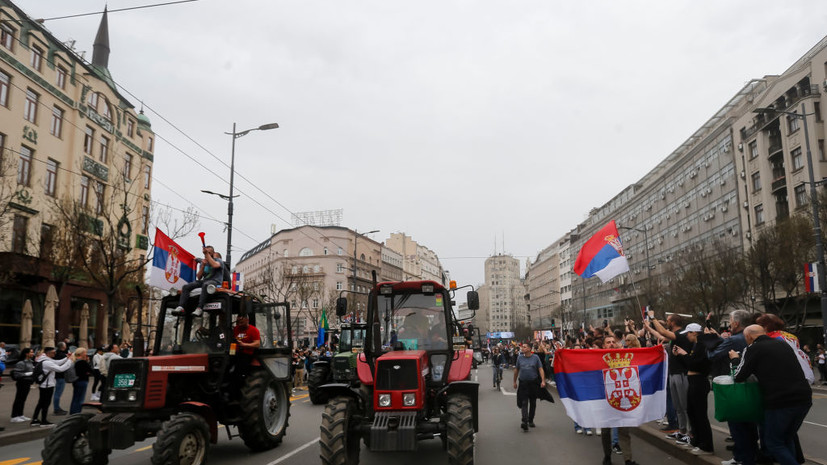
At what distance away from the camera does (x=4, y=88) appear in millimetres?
28422

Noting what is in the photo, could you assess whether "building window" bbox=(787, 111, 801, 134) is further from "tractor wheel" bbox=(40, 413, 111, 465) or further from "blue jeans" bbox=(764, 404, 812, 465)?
"tractor wheel" bbox=(40, 413, 111, 465)

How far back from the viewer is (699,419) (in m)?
8.02

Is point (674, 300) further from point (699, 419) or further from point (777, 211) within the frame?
point (699, 419)

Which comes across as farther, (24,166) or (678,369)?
(24,166)

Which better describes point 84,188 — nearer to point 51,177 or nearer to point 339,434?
point 51,177

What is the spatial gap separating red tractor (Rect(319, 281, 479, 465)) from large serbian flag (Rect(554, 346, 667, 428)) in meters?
1.50

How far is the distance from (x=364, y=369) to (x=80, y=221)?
1804 cm

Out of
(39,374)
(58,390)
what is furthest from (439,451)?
(58,390)

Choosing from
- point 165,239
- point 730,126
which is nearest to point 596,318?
point 730,126

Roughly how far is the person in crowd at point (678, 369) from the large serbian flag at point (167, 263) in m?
9.83

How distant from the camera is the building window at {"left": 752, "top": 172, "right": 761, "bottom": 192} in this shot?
42569 millimetres

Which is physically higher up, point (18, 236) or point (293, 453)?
point (18, 236)

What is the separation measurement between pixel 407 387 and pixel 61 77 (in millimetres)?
34567

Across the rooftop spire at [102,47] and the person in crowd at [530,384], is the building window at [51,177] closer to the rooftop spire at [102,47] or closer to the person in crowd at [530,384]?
the rooftop spire at [102,47]
